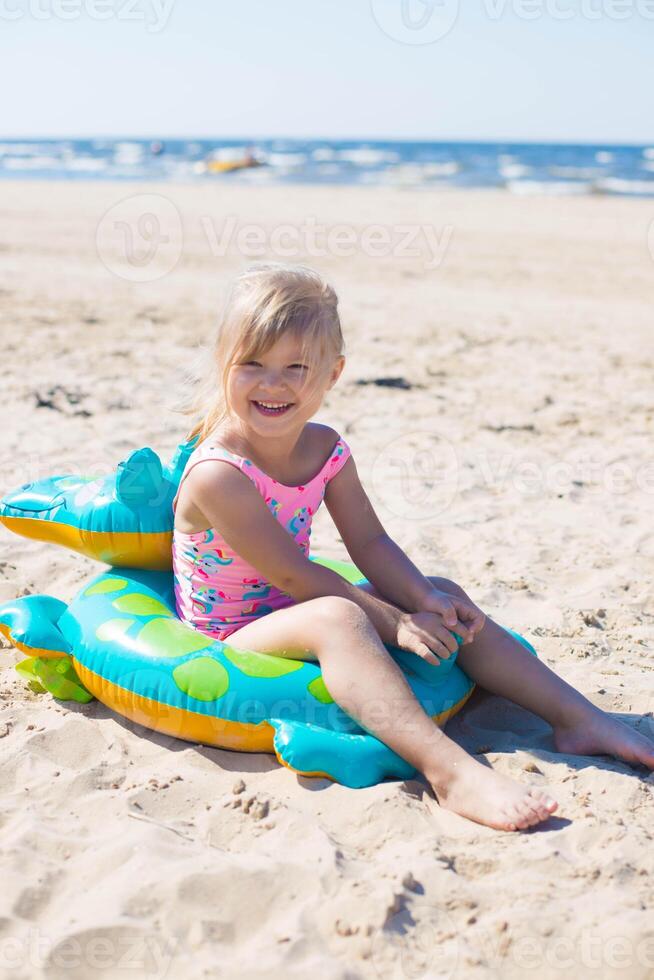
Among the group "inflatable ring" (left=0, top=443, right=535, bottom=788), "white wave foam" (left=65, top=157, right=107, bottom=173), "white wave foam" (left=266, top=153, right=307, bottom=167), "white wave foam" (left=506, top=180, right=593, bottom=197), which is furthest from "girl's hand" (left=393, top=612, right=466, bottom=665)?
"white wave foam" (left=266, top=153, right=307, bottom=167)

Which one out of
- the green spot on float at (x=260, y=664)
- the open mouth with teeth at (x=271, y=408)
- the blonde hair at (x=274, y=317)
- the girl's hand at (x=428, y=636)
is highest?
the blonde hair at (x=274, y=317)

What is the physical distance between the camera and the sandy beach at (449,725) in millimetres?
1894

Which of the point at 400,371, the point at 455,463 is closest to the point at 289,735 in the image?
the point at 455,463

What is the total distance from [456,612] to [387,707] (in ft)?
1.32

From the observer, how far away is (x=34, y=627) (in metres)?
2.87

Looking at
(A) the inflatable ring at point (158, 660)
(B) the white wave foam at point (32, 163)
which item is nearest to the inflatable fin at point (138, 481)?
(A) the inflatable ring at point (158, 660)

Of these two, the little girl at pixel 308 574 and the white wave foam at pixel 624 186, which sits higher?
the white wave foam at pixel 624 186

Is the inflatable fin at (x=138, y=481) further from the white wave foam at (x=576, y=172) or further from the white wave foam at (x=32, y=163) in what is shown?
the white wave foam at (x=32, y=163)

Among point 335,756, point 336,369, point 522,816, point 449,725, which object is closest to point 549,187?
point 336,369

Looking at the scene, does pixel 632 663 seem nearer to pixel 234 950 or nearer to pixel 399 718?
pixel 399 718

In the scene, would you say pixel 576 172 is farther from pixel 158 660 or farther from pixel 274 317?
pixel 158 660

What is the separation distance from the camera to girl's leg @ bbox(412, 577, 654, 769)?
2590 millimetres

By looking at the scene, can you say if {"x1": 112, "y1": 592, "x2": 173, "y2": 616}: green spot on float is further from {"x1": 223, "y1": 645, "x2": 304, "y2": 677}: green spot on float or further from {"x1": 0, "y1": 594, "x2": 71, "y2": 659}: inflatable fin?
{"x1": 223, "y1": 645, "x2": 304, "y2": 677}: green spot on float

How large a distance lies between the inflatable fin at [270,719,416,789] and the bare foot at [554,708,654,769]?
51 centimetres
